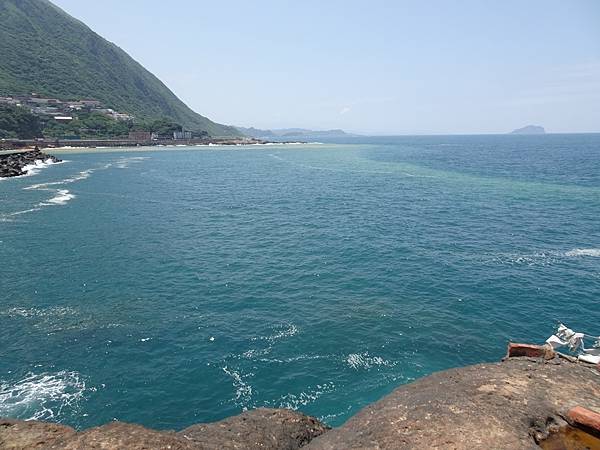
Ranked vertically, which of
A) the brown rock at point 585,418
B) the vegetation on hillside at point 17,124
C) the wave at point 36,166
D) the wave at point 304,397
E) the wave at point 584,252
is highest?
the vegetation on hillside at point 17,124

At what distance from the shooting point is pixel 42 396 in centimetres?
2242

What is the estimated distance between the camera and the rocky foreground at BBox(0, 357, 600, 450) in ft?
41.4

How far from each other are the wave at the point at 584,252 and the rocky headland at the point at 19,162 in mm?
118595

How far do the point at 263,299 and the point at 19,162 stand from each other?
4527 inches

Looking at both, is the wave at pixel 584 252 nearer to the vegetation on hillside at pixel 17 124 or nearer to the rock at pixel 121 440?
the rock at pixel 121 440

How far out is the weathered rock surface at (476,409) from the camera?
42.1ft

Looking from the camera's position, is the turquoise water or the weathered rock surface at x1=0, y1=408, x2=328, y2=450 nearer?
the weathered rock surface at x1=0, y1=408, x2=328, y2=450

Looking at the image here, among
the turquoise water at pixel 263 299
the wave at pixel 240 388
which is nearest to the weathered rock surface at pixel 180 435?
the turquoise water at pixel 263 299

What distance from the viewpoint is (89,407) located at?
71.4ft

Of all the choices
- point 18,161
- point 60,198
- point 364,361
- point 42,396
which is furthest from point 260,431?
point 18,161

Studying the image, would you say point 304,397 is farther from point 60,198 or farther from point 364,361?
point 60,198

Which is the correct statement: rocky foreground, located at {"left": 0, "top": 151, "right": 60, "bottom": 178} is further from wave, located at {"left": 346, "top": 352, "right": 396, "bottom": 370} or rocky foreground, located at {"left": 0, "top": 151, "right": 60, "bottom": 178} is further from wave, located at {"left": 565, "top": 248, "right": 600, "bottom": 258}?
wave, located at {"left": 565, "top": 248, "right": 600, "bottom": 258}

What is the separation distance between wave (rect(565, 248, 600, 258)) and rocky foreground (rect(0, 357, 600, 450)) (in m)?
33.2

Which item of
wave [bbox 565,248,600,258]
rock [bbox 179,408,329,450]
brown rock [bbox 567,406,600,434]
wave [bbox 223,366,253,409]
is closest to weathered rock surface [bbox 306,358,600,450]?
brown rock [bbox 567,406,600,434]
